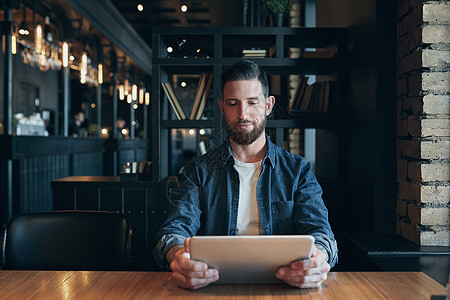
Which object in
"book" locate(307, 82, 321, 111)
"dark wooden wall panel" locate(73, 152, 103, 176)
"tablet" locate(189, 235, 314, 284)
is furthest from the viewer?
"dark wooden wall panel" locate(73, 152, 103, 176)

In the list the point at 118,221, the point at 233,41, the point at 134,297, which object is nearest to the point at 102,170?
the point at 233,41

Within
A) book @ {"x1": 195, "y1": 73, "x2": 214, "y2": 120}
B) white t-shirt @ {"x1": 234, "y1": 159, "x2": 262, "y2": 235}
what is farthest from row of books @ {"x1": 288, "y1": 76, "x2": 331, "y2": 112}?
white t-shirt @ {"x1": 234, "y1": 159, "x2": 262, "y2": 235}

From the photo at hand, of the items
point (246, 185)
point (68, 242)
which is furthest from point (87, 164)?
point (246, 185)

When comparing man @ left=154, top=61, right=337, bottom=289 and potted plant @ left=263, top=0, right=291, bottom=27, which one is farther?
potted plant @ left=263, top=0, right=291, bottom=27

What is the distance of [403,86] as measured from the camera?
6.48 feet

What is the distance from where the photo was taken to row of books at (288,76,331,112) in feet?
8.61

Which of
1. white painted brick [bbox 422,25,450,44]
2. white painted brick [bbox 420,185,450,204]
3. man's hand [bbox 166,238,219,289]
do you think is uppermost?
white painted brick [bbox 422,25,450,44]

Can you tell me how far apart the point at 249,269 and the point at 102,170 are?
6.96 m

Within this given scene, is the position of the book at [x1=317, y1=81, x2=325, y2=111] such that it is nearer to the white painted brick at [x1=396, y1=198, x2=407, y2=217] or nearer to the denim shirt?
the white painted brick at [x1=396, y1=198, x2=407, y2=217]

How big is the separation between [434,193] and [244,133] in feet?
3.03

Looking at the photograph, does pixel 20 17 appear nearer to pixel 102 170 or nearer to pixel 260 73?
pixel 102 170

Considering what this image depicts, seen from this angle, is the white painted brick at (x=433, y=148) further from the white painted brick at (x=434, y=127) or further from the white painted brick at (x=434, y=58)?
the white painted brick at (x=434, y=58)

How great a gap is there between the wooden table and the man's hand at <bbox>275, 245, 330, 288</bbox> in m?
0.03

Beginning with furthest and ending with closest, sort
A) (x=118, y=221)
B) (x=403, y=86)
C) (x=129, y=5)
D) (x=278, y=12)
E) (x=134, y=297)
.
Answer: (x=129, y=5)
(x=278, y=12)
(x=403, y=86)
(x=118, y=221)
(x=134, y=297)
